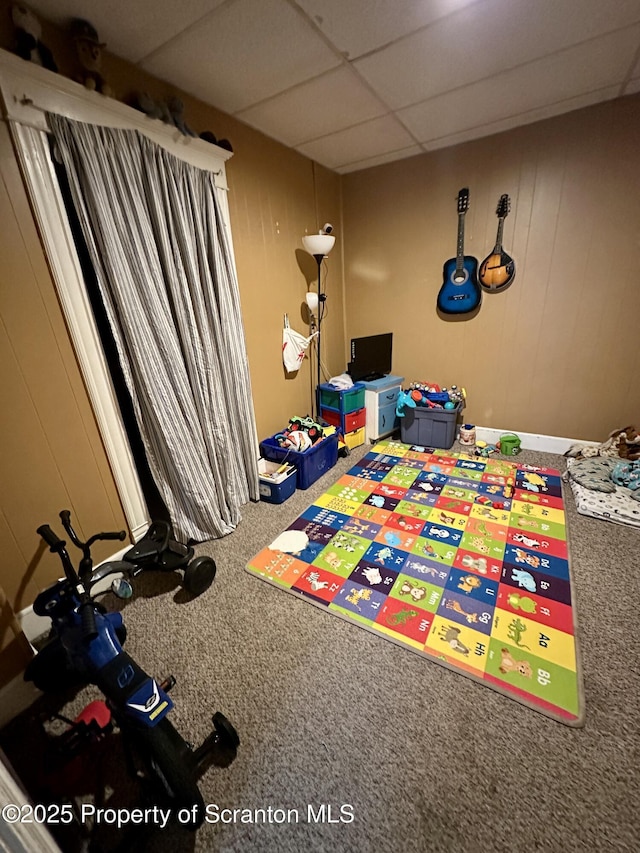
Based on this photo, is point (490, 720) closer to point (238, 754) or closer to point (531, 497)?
point (238, 754)

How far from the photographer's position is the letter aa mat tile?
4.25 feet

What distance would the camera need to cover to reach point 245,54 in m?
1.55

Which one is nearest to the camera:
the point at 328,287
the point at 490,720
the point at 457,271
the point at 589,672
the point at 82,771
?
the point at 82,771

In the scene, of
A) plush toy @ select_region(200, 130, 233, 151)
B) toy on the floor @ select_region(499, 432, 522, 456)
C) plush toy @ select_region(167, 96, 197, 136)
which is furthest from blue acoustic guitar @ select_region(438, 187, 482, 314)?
plush toy @ select_region(167, 96, 197, 136)

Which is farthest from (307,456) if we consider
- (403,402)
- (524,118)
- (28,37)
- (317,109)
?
(524,118)

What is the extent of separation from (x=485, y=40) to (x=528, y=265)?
1.46 meters

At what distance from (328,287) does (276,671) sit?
119 inches

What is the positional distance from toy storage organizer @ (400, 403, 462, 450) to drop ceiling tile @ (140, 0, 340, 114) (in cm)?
231

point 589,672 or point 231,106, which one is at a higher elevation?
point 231,106

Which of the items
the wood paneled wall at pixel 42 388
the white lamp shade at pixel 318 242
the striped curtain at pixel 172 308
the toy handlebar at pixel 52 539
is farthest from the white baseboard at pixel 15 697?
the white lamp shade at pixel 318 242

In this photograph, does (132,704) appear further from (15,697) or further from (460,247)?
(460,247)

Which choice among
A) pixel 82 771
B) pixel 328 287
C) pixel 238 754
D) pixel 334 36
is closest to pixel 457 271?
pixel 328 287

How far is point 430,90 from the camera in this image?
74.0 inches

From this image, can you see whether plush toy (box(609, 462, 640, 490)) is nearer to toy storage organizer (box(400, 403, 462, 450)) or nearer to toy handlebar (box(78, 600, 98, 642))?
toy storage organizer (box(400, 403, 462, 450))
